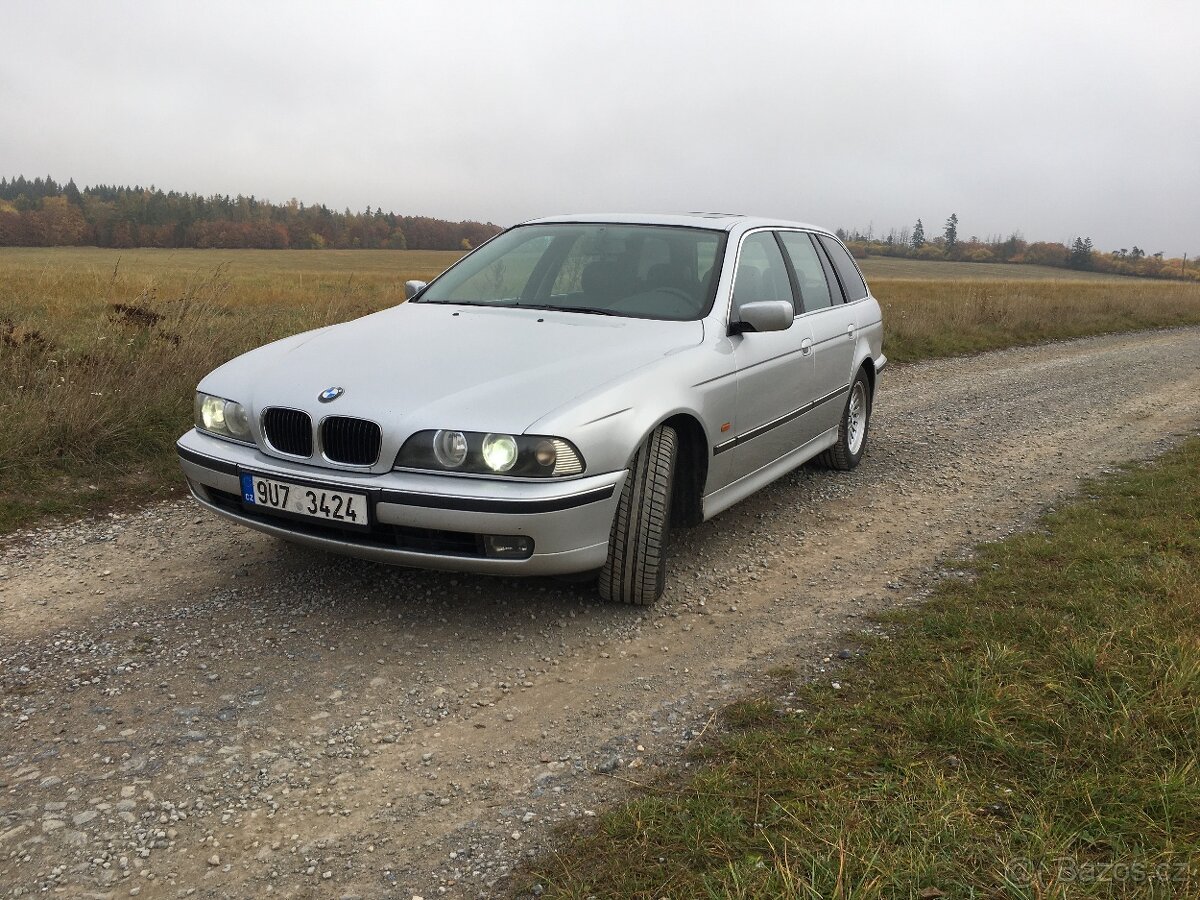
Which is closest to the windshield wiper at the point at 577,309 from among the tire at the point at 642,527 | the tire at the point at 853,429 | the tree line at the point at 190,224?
the tire at the point at 642,527

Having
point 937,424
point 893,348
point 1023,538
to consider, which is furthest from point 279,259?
point 1023,538

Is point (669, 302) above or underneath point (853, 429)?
above

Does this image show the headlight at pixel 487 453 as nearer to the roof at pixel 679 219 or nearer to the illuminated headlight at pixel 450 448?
the illuminated headlight at pixel 450 448

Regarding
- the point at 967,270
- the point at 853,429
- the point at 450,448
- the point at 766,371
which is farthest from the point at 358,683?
the point at 967,270

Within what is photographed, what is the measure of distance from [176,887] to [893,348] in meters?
12.1

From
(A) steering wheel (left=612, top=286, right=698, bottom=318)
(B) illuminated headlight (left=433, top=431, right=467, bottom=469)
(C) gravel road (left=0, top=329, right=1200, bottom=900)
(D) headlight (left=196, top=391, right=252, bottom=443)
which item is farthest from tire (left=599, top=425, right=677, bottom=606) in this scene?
(D) headlight (left=196, top=391, right=252, bottom=443)

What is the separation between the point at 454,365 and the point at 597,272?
1.27m

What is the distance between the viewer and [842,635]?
12.0 feet

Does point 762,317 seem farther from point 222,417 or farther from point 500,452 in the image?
point 222,417

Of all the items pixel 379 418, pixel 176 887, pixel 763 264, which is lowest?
pixel 176 887

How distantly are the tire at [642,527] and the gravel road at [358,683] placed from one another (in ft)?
0.46

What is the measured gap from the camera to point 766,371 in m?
4.69

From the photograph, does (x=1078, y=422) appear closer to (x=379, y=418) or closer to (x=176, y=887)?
(x=379, y=418)

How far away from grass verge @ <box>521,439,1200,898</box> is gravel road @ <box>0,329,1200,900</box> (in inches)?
9.4
